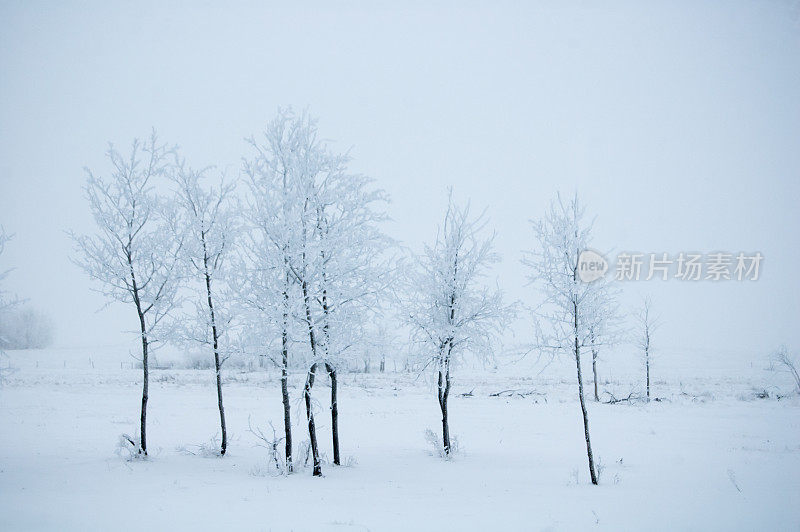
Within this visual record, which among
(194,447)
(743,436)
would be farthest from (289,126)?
(743,436)

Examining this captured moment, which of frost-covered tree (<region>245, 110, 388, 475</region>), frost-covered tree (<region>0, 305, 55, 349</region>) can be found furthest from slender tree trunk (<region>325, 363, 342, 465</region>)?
frost-covered tree (<region>0, 305, 55, 349</region>)

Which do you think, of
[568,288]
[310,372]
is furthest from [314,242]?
[568,288]

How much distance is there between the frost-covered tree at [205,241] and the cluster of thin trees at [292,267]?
40 mm

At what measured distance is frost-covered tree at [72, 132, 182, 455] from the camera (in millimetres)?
12312

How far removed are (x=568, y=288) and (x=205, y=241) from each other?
979 centimetres

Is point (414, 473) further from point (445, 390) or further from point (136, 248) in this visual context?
point (136, 248)

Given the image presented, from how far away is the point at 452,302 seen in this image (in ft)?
47.7

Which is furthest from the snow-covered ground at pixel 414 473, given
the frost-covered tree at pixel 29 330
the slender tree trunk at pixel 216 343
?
the frost-covered tree at pixel 29 330

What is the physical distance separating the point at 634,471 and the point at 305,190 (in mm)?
11337

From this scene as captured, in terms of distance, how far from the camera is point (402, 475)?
1191 cm

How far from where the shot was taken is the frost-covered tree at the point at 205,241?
518 inches

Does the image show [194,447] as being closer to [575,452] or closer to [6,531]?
[6,531]

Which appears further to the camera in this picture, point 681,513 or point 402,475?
point 402,475

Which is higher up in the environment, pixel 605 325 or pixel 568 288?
pixel 568 288
